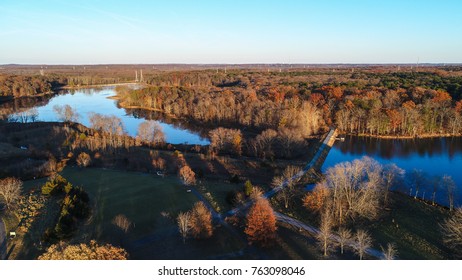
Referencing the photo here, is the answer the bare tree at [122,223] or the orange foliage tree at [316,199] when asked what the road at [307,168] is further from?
the bare tree at [122,223]

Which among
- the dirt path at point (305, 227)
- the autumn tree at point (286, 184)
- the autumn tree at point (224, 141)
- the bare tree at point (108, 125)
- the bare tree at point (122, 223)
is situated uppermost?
the bare tree at point (108, 125)

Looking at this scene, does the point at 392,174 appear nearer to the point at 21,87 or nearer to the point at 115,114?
the point at 115,114

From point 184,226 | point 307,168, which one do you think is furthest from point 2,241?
point 307,168

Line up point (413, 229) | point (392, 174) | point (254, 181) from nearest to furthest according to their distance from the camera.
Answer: point (413, 229) < point (392, 174) < point (254, 181)

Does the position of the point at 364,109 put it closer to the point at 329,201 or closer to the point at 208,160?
the point at 208,160

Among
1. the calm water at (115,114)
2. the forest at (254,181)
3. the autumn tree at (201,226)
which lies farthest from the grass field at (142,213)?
the calm water at (115,114)

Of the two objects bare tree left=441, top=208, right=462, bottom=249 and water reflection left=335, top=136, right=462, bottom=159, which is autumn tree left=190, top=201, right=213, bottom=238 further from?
water reflection left=335, top=136, right=462, bottom=159

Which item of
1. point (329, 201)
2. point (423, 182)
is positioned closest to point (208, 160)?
point (329, 201)

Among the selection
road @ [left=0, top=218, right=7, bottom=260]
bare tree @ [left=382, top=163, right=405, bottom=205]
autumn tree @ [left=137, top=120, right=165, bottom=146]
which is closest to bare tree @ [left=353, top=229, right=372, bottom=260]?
bare tree @ [left=382, top=163, right=405, bottom=205]
